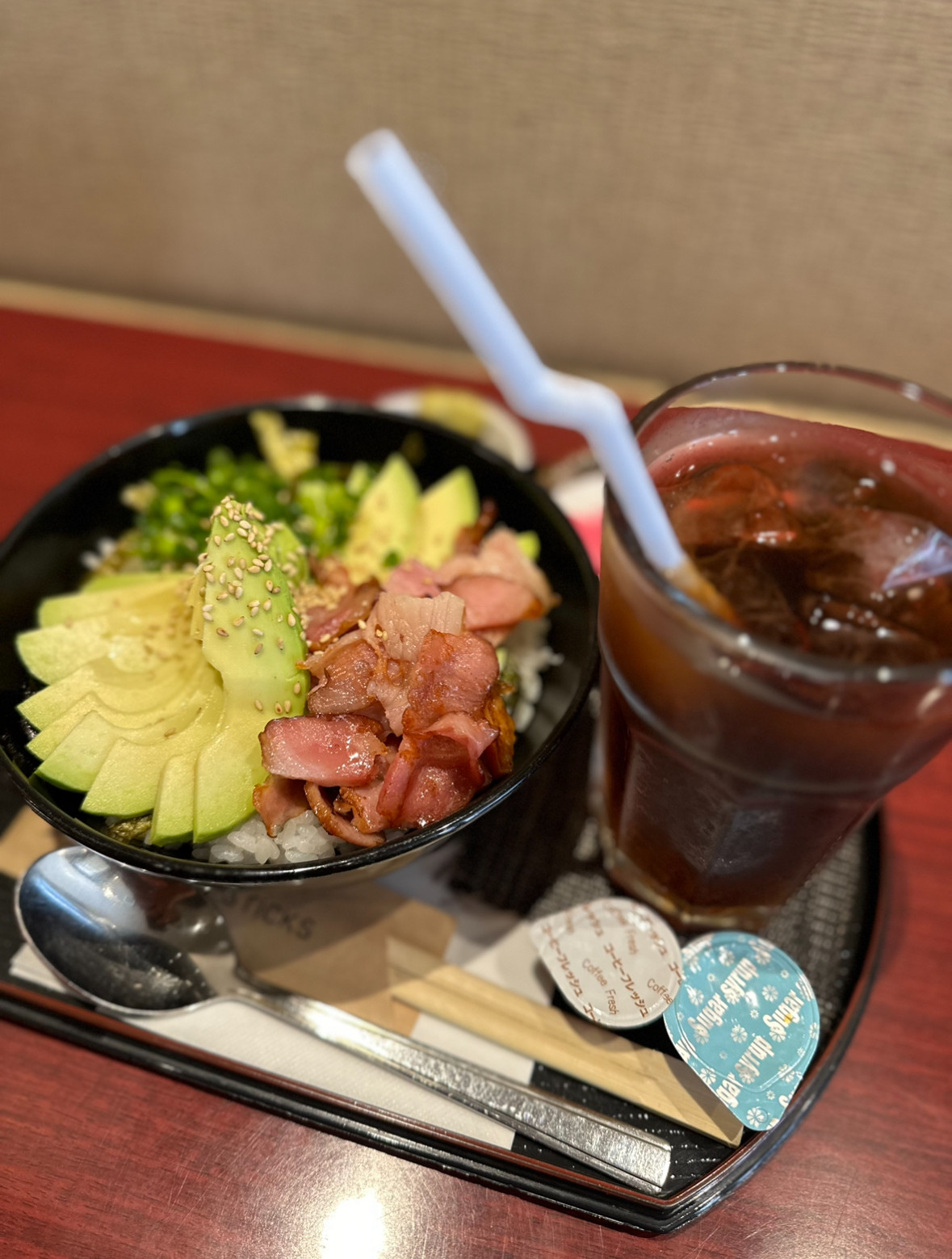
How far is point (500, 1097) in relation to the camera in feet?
3.54

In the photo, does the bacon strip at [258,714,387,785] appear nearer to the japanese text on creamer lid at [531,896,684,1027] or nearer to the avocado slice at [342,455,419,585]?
the japanese text on creamer lid at [531,896,684,1027]

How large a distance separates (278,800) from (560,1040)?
0.48 meters

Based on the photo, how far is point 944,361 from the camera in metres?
2.37

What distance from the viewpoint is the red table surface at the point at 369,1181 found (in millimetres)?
1012

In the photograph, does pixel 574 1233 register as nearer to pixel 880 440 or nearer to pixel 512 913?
pixel 512 913

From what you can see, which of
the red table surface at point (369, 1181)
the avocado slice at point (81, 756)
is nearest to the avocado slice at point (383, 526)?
the avocado slice at point (81, 756)

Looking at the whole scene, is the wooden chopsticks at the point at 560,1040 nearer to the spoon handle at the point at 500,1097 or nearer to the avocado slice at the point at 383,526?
the spoon handle at the point at 500,1097

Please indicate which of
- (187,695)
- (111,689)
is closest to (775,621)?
(187,695)

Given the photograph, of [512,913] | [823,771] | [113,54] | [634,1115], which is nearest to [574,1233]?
[634,1115]

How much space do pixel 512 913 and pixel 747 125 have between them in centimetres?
182

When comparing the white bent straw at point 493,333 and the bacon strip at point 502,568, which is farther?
the bacon strip at point 502,568

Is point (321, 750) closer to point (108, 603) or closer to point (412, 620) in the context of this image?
point (412, 620)

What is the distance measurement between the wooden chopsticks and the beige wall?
1883 millimetres

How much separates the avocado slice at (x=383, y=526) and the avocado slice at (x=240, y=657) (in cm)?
36
